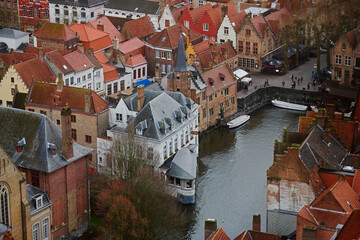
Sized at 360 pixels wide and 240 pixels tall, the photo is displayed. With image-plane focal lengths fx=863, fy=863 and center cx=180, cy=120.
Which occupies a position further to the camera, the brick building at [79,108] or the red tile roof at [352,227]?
the brick building at [79,108]

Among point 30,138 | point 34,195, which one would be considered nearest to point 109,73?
point 30,138

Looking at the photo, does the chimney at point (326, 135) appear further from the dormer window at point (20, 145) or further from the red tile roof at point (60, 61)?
the red tile roof at point (60, 61)

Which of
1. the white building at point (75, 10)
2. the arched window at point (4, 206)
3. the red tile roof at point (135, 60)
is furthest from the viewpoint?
the white building at point (75, 10)

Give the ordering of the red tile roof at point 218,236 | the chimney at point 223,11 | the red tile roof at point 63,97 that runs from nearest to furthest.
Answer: the red tile roof at point 218,236 → the red tile roof at point 63,97 → the chimney at point 223,11

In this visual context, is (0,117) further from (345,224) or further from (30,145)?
(345,224)

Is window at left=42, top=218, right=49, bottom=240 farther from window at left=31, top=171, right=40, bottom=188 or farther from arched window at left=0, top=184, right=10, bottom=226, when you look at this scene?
arched window at left=0, top=184, right=10, bottom=226

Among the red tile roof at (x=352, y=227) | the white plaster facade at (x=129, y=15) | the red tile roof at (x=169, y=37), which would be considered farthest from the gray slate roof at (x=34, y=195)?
the white plaster facade at (x=129, y=15)

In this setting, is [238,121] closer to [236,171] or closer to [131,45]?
[236,171]
